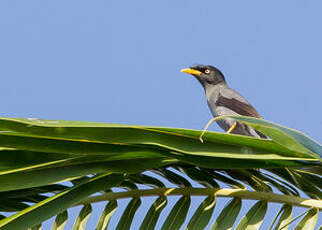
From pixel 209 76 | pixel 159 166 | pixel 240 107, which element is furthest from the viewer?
pixel 209 76

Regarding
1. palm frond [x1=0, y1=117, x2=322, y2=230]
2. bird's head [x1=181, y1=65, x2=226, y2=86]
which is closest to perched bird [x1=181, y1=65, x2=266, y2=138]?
bird's head [x1=181, y1=65, x2=226, y2=86]

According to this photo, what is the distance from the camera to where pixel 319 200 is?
87.0 inches

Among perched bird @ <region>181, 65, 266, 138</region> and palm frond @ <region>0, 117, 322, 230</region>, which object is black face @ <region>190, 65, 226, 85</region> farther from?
palm frond @ <region>0, 117, 322, 230</region>

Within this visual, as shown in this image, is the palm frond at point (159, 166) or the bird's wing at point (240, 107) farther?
the bird's wing at point (240, 107)

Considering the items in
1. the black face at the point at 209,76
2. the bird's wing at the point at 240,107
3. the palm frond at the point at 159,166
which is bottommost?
the palm frond at the point at 159,166

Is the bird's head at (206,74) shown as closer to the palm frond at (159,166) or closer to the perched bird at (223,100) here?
the perched bird at (223,100)

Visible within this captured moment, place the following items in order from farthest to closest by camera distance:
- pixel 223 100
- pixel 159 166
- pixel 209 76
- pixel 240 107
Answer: pixel 209 76 < pixel 223 100 < pixel 240 107 < pixel 159 166

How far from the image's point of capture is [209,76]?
24.6ft


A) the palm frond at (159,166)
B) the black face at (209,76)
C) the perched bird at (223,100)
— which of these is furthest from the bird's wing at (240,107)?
the palm frond at (159,166)

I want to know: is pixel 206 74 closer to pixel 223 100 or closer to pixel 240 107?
pixel 223 100

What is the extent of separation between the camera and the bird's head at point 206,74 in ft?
24.4

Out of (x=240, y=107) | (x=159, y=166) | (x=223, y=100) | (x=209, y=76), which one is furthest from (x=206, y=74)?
(x=159, y=166)

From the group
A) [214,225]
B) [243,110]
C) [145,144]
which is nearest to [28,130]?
[145,144]

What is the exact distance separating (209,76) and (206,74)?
0.18ft
